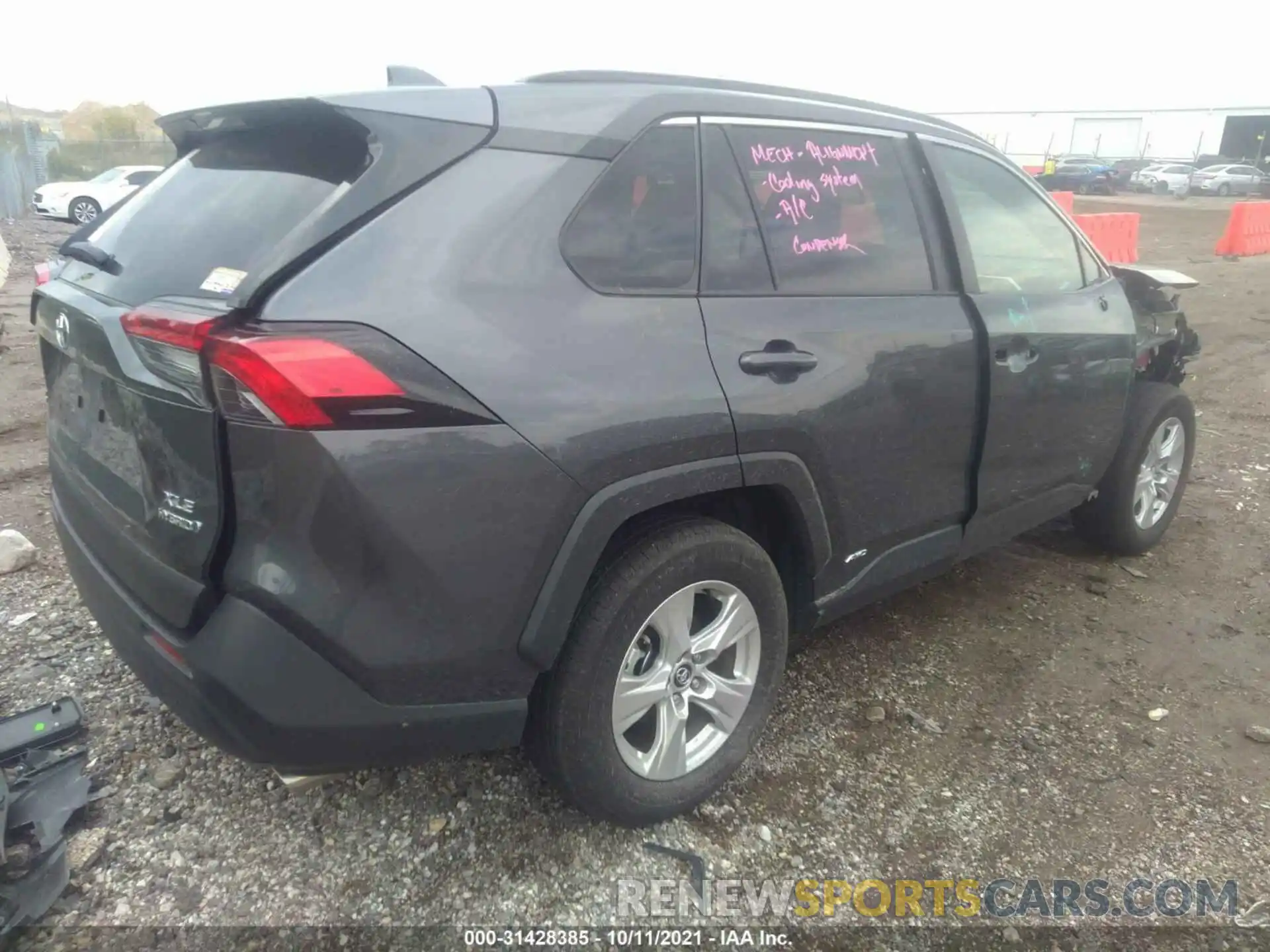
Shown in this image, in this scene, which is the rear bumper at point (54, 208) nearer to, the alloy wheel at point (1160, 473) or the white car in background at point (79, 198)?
the white car in background at point (79, 198)

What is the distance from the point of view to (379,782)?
101 inches

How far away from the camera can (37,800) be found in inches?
92.3

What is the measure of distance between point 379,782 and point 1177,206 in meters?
35.0

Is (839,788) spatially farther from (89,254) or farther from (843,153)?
(89,254)

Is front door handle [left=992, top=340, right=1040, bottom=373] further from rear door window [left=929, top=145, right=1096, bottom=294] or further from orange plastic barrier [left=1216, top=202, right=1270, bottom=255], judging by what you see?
orange plastic barrier [left=1216, top=202, right=1270, bottom=255]

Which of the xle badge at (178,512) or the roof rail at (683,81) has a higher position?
the roof rail at (683,81)

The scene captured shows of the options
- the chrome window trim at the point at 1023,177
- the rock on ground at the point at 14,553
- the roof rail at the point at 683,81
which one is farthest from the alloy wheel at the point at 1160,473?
the rock on ground at the point at 14,553

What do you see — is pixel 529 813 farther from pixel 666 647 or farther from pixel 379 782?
pixel 666 647

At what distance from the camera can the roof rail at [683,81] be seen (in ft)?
7.71

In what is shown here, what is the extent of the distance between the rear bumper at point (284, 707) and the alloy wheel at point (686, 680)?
36 centimetres

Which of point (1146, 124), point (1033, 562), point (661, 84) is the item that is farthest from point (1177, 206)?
point (661, 84)

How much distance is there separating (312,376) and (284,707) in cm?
66

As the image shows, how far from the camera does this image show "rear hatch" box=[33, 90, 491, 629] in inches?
71.3

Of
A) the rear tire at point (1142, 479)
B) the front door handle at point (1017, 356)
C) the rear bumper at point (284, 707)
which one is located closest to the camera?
the rear bumper at point (284, 707)
